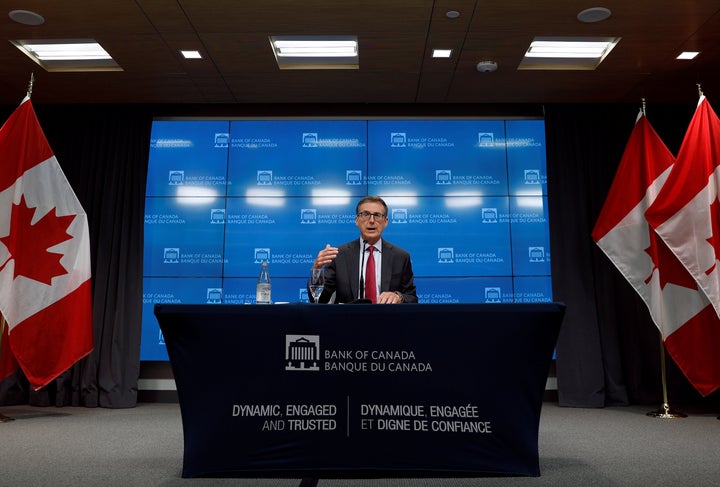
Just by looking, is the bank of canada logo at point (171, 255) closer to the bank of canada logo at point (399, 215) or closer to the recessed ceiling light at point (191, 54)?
the recessed ceiling light at point (191, 54)

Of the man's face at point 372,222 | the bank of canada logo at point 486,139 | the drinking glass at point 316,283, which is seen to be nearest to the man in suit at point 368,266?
the man's face at point 372,222

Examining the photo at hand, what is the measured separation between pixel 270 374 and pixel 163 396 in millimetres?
3406

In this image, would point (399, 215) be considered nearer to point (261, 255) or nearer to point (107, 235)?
point (261, 255)

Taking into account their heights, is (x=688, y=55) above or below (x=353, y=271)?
above

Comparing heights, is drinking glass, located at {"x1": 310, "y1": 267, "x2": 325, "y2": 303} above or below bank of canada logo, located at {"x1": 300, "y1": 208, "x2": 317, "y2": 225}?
below

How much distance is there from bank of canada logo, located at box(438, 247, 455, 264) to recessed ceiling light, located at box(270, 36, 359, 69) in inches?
78.3

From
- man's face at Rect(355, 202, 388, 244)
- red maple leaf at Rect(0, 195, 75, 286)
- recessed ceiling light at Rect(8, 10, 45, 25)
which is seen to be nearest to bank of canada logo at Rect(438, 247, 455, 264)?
man's face at Rect(355, 202, 388, 244)

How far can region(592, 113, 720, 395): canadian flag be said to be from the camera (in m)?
3.85

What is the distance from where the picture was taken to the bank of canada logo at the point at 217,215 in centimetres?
500

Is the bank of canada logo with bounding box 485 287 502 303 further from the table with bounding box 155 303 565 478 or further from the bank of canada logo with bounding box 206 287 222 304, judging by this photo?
the table with bounding box 155 303 565 478

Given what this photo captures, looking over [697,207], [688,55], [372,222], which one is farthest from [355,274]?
[688,55]

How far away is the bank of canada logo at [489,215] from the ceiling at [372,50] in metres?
1.15

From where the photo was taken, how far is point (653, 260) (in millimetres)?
4039

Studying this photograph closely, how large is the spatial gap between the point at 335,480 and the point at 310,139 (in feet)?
12.3
